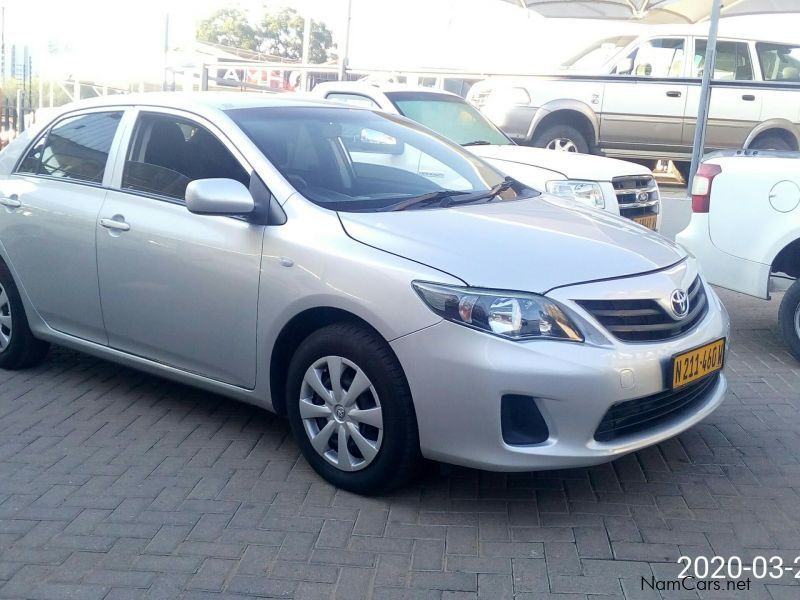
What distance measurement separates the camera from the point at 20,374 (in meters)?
5.70

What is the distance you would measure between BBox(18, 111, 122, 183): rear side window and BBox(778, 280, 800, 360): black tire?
13.2 ft

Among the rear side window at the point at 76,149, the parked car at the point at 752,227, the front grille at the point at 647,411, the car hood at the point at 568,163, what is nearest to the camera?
the front grille at the point at 647,411

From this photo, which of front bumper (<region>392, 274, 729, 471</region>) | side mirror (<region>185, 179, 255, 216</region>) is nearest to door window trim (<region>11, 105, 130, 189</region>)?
side mirror (<region>185, 179, 255, 216</region>)

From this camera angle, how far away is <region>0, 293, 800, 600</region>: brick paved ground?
3.30 meters

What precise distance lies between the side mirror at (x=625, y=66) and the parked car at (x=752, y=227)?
280 inches

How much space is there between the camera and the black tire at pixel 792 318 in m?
5.82

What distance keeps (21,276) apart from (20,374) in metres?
0.69

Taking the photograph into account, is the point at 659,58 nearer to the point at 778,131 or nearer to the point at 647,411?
the point at 778,131

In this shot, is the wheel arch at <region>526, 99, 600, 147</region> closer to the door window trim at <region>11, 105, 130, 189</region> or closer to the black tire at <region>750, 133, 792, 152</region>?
the black tire at <region>750, 133, 792, 152</region>

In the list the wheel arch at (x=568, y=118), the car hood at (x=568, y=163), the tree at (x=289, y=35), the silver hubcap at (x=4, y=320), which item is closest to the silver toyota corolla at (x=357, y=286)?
the silver hubcap at (x=4, y=320)

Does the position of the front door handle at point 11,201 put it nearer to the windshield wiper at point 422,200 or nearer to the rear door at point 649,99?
the windshield wiper at point 422,200

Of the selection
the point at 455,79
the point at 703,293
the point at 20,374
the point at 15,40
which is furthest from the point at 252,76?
the point at 703,293

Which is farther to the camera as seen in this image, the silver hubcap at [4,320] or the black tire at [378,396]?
the silver hubcap at [4,320]

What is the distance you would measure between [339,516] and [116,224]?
1.93m
